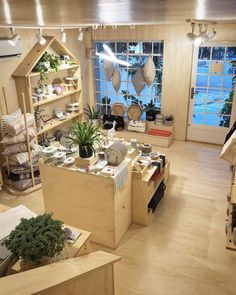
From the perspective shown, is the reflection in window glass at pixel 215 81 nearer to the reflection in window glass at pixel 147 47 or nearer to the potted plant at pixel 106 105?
the reflection in window glass at pixel 147 47

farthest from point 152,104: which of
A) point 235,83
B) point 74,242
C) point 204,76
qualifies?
point 74,242

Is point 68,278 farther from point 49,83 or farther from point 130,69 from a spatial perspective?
point 130,69

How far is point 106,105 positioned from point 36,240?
5.10 metres

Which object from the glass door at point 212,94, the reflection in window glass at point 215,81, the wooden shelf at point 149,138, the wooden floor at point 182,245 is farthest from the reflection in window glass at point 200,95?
the wooden floor at point 182,245

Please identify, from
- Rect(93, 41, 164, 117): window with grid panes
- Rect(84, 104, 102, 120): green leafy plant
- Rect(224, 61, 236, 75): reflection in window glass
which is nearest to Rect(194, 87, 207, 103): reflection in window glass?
Rect(224, 61, 236, 75): reflection in window glass

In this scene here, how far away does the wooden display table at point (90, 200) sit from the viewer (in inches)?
112

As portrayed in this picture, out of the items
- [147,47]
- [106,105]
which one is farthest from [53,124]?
[147,47]

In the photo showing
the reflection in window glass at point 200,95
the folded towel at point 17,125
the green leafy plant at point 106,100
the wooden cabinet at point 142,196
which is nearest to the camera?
the wooden cabinet at point 142,196

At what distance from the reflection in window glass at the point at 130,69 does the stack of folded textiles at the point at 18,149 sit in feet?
8.21

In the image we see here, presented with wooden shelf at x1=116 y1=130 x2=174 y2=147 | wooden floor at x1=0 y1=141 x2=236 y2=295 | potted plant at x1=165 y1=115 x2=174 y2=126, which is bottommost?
wooden floor at x1=0 y1=141 x2=236 y2=295

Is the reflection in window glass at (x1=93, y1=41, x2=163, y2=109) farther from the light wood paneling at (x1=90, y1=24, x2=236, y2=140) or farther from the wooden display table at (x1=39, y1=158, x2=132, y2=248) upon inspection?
the wooden display table at (x1=39, y1=158, x2=132, y2=248)

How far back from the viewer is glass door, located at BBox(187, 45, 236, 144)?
16.4 feet

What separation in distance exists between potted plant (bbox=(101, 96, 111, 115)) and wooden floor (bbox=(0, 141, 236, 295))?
2.48 metres

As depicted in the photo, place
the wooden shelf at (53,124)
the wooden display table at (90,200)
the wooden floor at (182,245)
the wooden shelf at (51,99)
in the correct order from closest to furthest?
the wooden floor at (182,245)
the wooden display table at (90,200)
the wooden shelf at (51,99)
the wooden shelf at (53,124)
